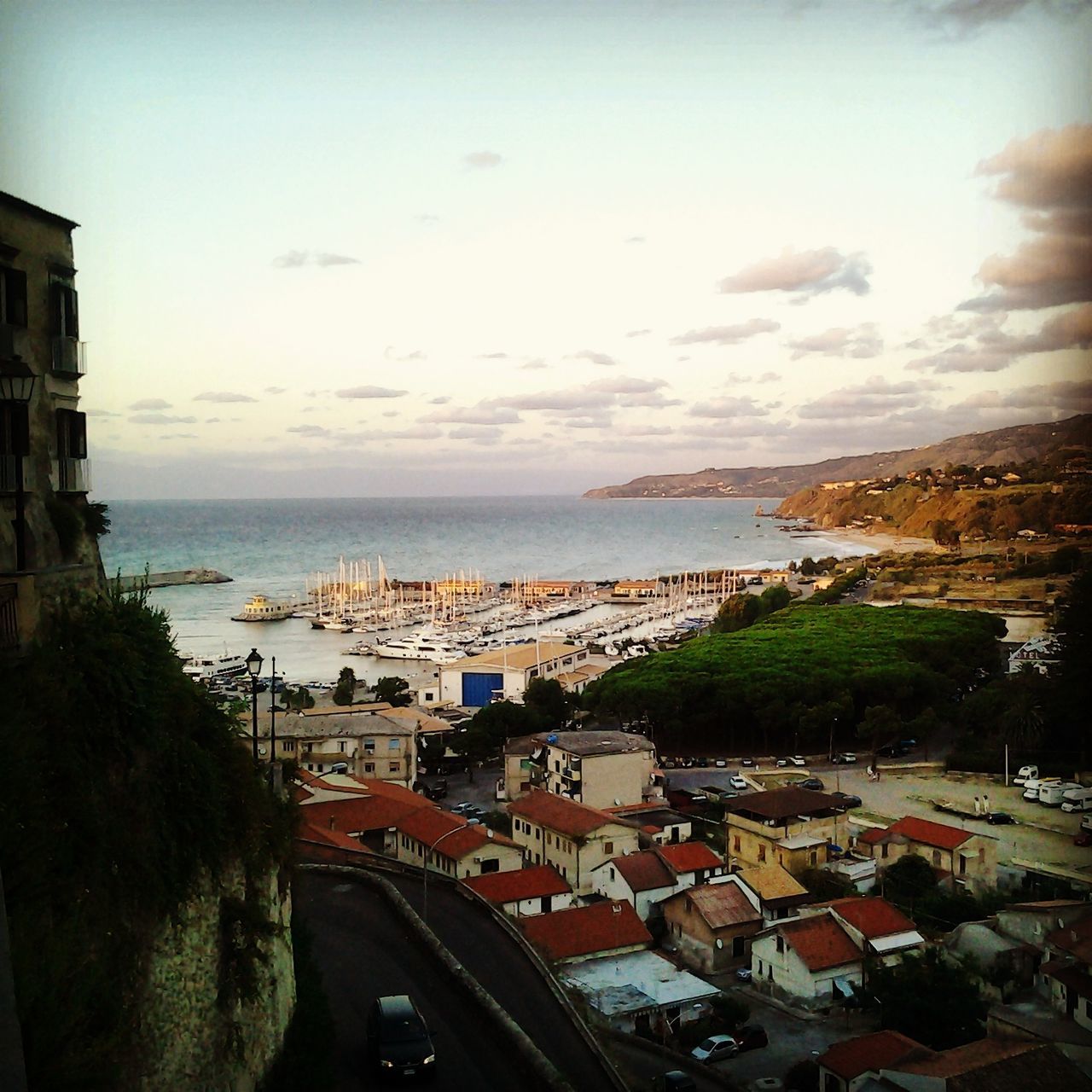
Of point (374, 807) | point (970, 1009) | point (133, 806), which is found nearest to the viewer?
point (133, 806)

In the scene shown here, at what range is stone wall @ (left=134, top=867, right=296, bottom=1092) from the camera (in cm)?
207

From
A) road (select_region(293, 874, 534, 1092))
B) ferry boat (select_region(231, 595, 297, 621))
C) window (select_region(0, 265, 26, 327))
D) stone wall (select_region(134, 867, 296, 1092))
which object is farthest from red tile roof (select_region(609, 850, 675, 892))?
ferry boat (select_region(231, 595, 297, 621))

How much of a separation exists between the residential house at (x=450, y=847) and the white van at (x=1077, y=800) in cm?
389

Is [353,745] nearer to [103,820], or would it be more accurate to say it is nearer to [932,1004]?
[932,1004]

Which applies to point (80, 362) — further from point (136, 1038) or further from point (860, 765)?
point (860, 765)

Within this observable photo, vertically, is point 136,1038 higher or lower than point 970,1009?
higher

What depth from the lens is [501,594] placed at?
2992 centimetres

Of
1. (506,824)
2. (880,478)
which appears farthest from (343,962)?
(880,478)

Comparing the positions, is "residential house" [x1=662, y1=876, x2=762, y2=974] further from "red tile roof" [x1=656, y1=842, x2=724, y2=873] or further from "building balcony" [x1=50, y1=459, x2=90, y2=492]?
"building balcony" [x1=50, y1=459, x2=90, y2=492]

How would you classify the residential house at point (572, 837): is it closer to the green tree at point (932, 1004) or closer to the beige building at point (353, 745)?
the beige building at point (353, 745)

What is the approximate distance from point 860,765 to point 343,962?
7618 millimetres

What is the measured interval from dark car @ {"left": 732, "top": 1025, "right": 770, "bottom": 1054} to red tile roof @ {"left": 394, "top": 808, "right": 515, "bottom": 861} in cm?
208

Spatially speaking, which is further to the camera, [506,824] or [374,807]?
[506,824]

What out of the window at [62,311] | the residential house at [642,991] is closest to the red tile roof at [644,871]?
the residential house at [642,991]
